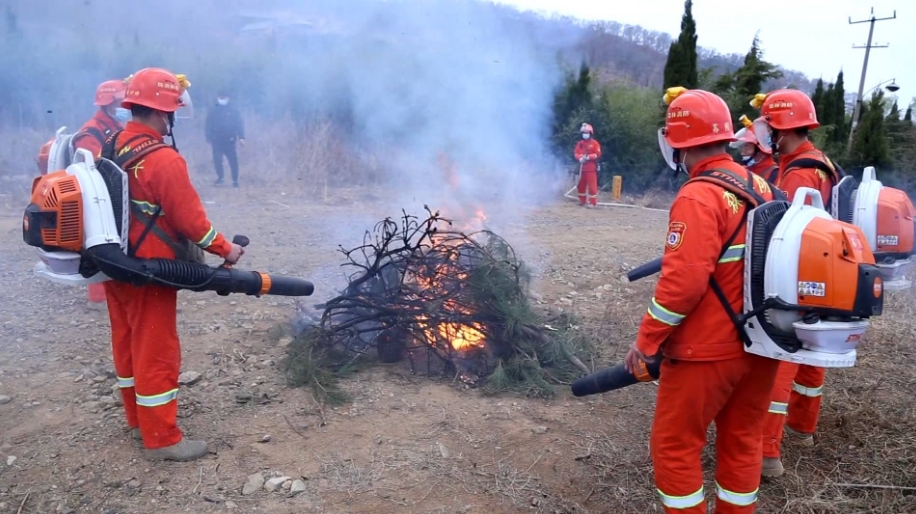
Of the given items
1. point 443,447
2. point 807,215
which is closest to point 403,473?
point 443,447

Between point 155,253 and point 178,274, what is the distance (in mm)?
194

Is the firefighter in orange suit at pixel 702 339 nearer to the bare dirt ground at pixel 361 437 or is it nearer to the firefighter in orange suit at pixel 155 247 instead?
the bare dirt ground at pixel 361 437

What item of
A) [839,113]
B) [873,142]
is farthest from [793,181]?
[839,113]

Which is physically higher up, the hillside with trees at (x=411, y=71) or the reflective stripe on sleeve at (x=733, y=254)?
the hillside with trees at (x=411, y=71)

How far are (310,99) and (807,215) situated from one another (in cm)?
1305

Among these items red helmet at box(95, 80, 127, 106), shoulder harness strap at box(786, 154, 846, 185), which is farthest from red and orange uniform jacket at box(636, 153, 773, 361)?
red helmet at box(95, 80, 127, 106)

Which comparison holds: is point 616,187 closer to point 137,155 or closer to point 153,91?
point 153,91

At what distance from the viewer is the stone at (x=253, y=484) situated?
3.44 metres

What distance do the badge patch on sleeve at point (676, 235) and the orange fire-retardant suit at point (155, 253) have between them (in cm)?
245

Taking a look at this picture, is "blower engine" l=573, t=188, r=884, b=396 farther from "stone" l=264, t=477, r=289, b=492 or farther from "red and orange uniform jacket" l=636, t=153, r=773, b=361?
"stone" l=264, t=477, r=289, b=492

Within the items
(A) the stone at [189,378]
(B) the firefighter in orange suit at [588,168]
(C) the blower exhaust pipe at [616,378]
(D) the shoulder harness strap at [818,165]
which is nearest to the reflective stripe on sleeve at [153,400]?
(A) the stone at [189,378]

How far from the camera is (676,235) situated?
106 inches

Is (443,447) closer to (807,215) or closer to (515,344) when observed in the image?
(515,344)

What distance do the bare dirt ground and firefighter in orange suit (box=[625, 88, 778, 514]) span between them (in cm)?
71
